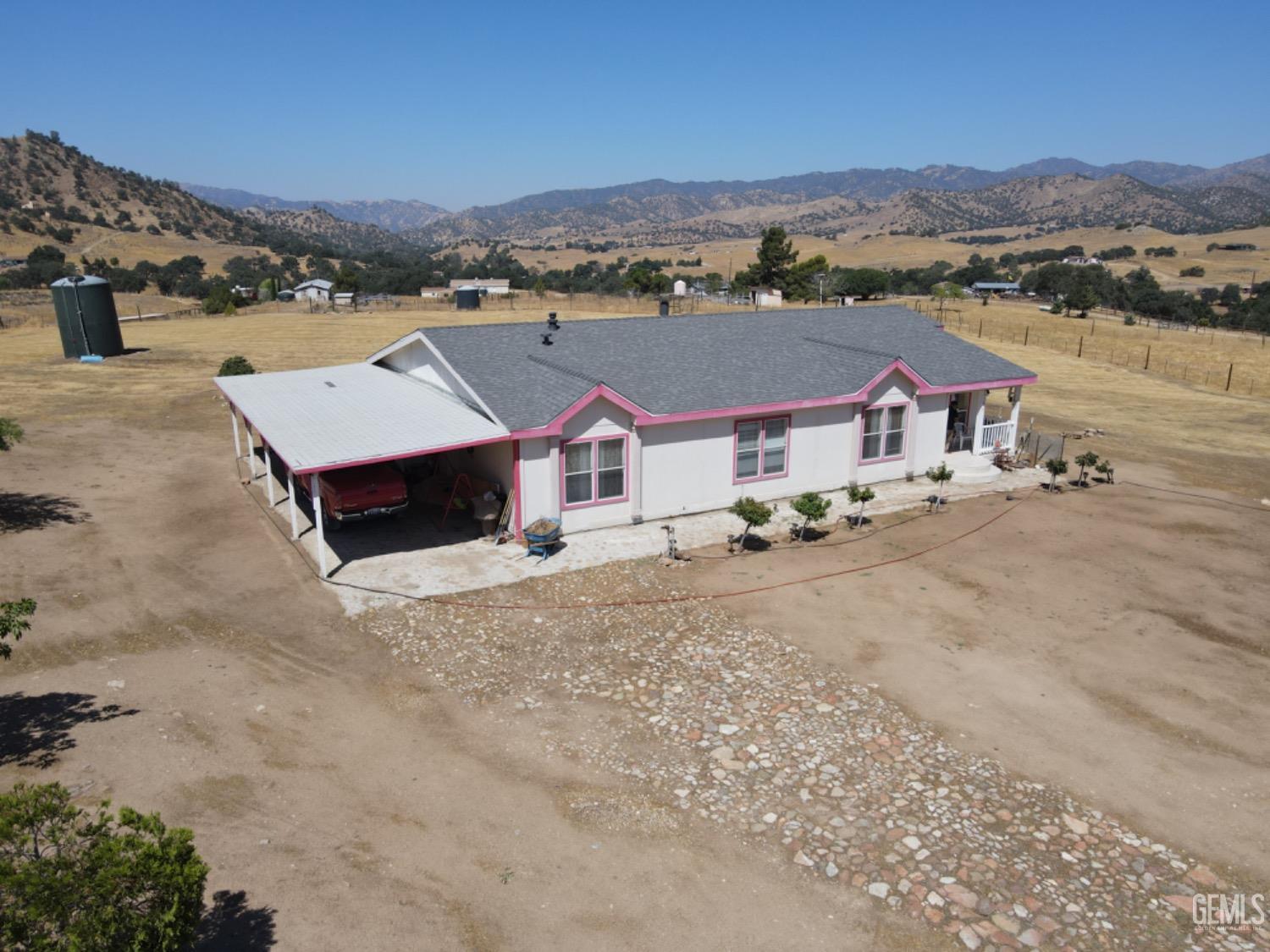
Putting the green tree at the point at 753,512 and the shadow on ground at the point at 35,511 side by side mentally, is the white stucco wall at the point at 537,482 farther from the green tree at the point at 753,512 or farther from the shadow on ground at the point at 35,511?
the shadow on ground at the point at 35,511

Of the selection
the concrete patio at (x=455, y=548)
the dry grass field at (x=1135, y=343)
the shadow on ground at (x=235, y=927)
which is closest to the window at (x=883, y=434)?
the concrete patio at (x=455, y=548)

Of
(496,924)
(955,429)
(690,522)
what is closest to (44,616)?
(496,924)

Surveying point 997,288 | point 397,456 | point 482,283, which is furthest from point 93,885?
point 997,288

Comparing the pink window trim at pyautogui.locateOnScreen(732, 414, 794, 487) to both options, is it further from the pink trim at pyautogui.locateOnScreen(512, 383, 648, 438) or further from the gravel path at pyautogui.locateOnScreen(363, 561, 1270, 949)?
the gravel path at pyautogui.locateOnScreen(363, 561, 1270, 949)

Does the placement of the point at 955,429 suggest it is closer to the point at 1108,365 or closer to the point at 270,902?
the point at 270,902

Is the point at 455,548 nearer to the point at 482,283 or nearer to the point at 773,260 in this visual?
the point at 773,260
